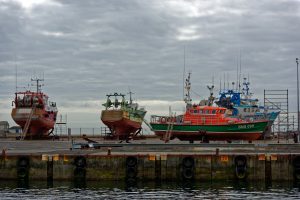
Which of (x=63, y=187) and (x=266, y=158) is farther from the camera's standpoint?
(x=266, y=158)

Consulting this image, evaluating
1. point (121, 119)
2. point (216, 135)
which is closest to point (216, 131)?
point (216, 135)

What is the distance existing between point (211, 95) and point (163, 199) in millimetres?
44095

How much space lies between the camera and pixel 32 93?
9588cm

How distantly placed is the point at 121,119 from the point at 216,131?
2580 cm

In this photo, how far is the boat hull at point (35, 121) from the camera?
304 ft

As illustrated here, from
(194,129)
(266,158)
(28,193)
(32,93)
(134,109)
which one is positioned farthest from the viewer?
(134,109)

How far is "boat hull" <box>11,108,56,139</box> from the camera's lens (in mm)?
92688

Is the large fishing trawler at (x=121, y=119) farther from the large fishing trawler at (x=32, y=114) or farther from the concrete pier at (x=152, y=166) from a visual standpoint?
the concrete pier at (x=152, y=166)

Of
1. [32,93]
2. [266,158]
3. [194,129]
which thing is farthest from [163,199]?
[32,93]

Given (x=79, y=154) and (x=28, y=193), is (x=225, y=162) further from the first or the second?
(x=28, y=193)

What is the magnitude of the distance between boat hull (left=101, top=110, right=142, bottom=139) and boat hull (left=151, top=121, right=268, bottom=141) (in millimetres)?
20097

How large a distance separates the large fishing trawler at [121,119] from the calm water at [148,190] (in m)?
51.7

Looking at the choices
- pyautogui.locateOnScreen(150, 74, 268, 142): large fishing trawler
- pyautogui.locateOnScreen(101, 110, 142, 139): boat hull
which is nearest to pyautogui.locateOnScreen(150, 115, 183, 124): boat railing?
pyautogui.locateOnScreen(150, 74, 268, 142): large fishing trawler

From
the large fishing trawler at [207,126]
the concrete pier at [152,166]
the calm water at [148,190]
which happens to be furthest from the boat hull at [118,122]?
the calm water at [148,190]
